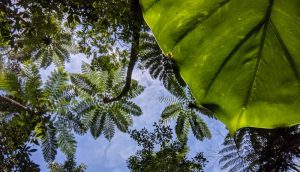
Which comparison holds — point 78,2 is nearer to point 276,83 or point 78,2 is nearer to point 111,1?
point 111,1

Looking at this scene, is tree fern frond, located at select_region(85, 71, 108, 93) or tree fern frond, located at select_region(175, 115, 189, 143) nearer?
tree fern frond, located at select_region(85, 71, 108, 93)

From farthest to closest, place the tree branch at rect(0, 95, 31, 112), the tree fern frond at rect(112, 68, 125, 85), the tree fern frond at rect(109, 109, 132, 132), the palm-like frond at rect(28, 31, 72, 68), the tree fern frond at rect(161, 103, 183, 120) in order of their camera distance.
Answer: the palm-like frond at rect(28, 31, 72, 68) < the tree fern frond at rect(161, 103, 183, 120) < the tree fern frond at rect(109, 109, 132, 132) < the tree fern frond at rect(112, 68, 125, 85) < the tree branch at rect(0, 95, 31, 112)

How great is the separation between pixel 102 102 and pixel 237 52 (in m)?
12.5

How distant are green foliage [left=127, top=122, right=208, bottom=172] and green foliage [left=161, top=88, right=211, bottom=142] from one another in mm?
3432

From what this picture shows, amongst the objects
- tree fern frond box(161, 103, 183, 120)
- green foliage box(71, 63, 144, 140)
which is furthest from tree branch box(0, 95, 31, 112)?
tree fern frond box(161, 103, 183, 120)

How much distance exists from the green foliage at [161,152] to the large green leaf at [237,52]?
9.10m

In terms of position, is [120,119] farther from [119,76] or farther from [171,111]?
[171,111]

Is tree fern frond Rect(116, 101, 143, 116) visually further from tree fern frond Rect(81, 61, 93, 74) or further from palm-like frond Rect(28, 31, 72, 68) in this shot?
palm-like frond Rect(28, 31, 72, 68)

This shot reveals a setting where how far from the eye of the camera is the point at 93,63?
9.21 m

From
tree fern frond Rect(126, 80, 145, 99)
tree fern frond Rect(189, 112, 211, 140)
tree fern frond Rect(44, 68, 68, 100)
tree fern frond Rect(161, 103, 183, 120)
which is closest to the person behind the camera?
tree fern frond Rect(44, 68, 68, 100)

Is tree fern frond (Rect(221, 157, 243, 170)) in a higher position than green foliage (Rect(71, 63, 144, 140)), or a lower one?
lower

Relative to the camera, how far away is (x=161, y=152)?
10.1m

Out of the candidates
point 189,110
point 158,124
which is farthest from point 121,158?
point 158,124

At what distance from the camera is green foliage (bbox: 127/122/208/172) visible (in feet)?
33.0
